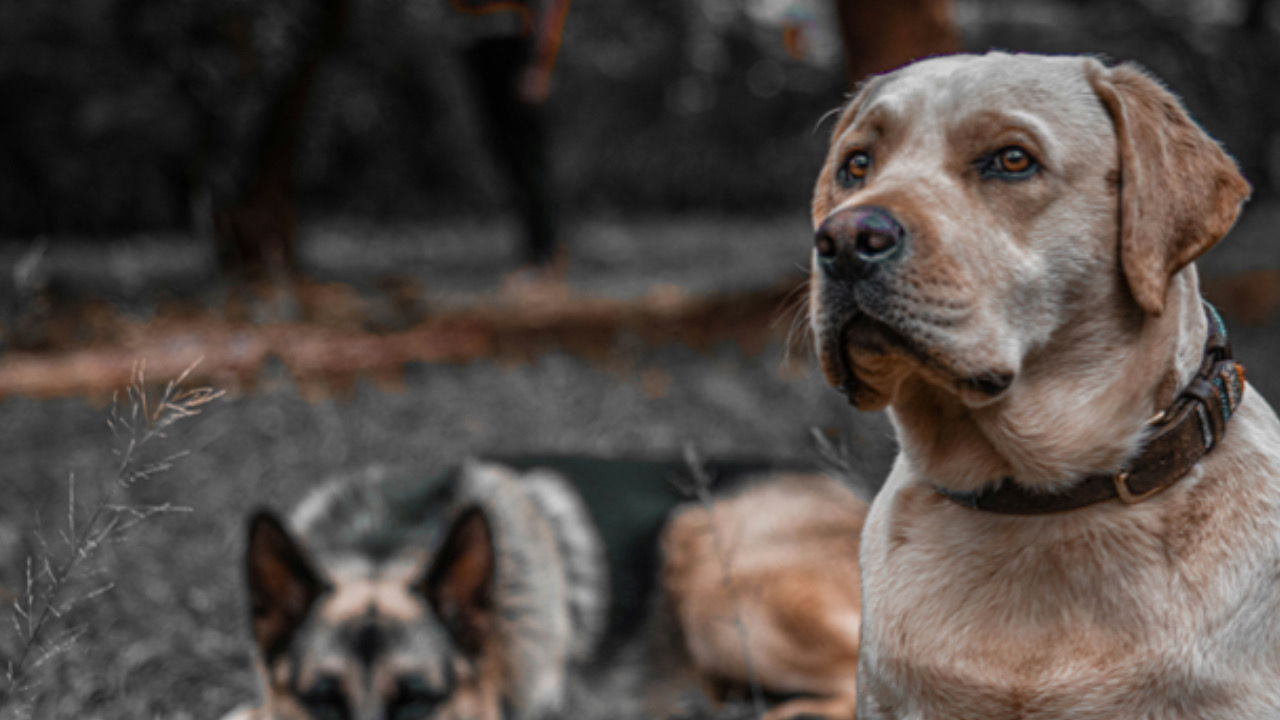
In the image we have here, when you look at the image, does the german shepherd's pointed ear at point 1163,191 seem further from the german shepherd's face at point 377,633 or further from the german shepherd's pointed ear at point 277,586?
the german shepherd's pointed ear at point 277,586

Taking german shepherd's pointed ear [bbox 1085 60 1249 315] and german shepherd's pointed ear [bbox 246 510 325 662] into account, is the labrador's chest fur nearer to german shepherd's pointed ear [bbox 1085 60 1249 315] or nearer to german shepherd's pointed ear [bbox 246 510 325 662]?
german shepherd's pointed ear [bbox 1085 60 1249 315]

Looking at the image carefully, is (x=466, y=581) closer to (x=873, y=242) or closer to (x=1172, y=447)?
(x=873, y=242)

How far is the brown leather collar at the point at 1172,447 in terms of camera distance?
149 cm

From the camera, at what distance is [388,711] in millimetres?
2613

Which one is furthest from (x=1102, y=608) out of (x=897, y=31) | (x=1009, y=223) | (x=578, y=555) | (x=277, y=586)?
(x=897, y=31)

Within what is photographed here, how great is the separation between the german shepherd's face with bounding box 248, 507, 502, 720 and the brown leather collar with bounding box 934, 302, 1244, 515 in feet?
5.36

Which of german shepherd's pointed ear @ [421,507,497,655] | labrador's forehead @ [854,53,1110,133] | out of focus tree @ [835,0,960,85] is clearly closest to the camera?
labrador's forehead @ [854,53,1110,133]

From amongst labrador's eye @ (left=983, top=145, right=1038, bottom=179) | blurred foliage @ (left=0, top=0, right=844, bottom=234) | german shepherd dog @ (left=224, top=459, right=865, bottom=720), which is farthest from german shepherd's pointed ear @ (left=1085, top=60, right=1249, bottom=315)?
blurred foliage @ (left=0, top=0, right=844, bottom=234)

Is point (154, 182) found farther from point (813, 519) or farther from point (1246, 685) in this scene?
point (1246, 685)

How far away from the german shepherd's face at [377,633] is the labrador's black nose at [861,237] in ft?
5.10

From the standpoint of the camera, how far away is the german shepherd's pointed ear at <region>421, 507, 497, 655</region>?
2.76 meters

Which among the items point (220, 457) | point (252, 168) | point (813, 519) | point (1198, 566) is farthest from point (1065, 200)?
point (252, 168)

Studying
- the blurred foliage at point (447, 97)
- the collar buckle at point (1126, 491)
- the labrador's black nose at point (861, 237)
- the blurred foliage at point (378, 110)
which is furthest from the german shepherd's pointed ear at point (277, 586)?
the blurred foliage at point (378, 110)

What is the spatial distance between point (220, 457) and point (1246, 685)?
4.34 meters
